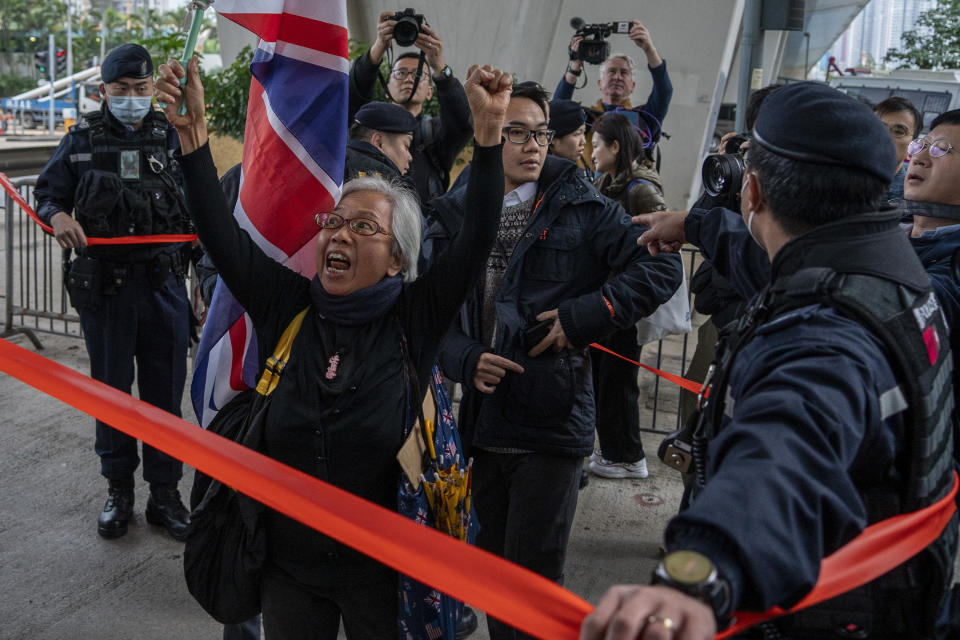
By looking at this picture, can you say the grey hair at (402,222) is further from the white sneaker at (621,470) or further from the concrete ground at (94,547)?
the white sneaker at (621,470)

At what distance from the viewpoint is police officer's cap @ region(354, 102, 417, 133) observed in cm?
481

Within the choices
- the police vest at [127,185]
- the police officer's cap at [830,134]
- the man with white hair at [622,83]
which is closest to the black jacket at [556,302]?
the police officer's cap at [830,134]

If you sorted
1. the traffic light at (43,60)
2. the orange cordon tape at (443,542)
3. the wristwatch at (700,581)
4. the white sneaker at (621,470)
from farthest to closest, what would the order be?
the traffic light at (43,60), the white sneaker at (621,470), the orange cordon tape at (443,542), the wristwatch at (700,581)

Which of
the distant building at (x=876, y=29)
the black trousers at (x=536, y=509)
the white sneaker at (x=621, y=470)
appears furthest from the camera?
the distant building at (x=876, y=29)

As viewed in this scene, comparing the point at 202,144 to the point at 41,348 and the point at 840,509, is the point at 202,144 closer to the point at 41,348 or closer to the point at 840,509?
the point at 840,509

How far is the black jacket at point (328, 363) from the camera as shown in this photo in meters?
2.64

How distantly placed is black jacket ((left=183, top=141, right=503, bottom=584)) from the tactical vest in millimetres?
1094

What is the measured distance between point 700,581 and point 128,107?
432 cm

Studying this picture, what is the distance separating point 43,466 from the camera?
562 centimetres

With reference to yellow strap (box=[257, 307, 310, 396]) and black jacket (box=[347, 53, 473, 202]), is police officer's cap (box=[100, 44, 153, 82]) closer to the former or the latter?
black jacket (box=[347, 53, 473, 202])

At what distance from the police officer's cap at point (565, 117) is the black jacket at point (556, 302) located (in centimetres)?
127

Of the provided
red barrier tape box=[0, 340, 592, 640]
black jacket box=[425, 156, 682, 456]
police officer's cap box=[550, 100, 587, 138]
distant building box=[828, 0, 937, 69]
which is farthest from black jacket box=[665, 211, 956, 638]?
distant building box=[828, 0, 937, 69]

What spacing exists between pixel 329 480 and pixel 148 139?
2.89 metres

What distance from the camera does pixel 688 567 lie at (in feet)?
4.22
